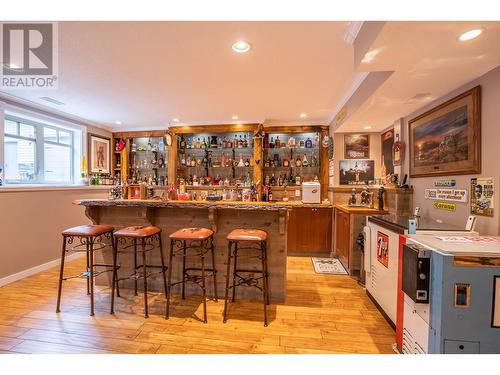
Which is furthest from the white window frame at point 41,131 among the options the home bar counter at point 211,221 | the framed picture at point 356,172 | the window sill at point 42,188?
the framed picture at point 356,172

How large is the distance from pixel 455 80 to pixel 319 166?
279 cm

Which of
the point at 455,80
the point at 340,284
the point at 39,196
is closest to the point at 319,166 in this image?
the point at 340,284

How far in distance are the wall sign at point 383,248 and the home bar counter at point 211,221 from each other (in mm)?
936

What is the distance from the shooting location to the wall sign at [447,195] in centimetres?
212

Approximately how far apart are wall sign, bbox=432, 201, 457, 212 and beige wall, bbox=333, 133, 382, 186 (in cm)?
189

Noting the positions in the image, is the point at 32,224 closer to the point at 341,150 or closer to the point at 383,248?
the point at 383,248

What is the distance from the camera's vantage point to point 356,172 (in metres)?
4.39

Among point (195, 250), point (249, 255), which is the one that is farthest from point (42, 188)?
point (249, 255)

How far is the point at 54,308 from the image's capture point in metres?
2.42

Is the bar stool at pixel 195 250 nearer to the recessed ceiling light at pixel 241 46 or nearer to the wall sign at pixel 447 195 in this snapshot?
→ the recessed ceiling light at pixel 241 46

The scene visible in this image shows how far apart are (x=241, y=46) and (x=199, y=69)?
654 mm

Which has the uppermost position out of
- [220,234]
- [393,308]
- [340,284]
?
[220,234]

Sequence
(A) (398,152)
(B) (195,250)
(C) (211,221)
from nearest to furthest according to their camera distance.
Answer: (C) (211,221), (B) (195,250), (A) (398,152)
